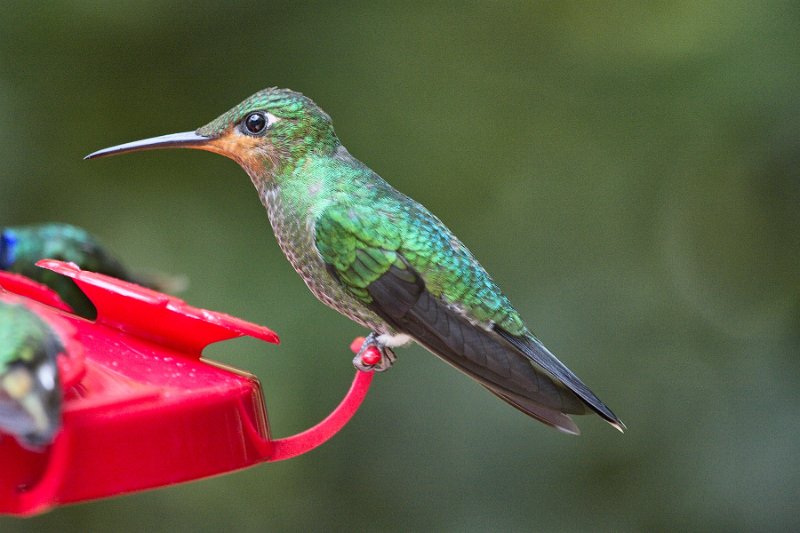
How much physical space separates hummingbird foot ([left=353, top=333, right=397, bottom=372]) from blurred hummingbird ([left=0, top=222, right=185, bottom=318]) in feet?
5.88

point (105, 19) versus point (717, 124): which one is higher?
point (717, 124)

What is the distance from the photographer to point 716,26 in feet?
13.1

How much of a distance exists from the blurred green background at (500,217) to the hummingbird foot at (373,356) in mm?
1661

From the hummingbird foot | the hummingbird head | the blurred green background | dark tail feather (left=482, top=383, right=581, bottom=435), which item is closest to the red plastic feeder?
the hummingbird foot

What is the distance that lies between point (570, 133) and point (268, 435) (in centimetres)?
256

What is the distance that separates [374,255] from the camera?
236 centimetres

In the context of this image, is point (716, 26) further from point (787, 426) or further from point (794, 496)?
point (794, 496)

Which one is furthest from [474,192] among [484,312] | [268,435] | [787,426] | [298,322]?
[268,435]

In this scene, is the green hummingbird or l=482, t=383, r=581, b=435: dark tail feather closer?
the green hummingbird

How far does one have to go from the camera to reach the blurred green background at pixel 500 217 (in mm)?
4004

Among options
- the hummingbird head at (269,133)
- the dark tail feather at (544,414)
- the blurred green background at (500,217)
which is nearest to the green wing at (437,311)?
the dark tail feather at (544,414)

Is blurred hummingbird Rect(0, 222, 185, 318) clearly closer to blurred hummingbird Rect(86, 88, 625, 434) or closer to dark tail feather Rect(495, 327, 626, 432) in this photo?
blurred hummingbird Rect(86, 88, 625, 434)

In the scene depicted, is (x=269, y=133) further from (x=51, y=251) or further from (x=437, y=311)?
(x=51, y=251)

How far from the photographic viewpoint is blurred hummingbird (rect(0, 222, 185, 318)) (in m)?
3.86
